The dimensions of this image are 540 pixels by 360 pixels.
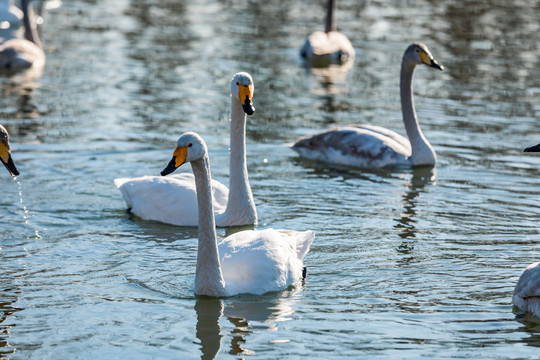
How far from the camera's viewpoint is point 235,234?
959cm

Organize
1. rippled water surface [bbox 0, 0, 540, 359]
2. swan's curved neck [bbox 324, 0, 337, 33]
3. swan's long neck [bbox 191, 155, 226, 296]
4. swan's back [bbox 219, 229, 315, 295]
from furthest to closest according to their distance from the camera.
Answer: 1. swan's curved neck [bbox 324, 0, 337, 33]
2. swan's back [bbox 219, 229, 315, 295]
3. swan's long neck [bbox 191, 155, 226, 296]
4. rippled water surface [bbox 0, 0, 540, 359]

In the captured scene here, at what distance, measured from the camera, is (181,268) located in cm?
985

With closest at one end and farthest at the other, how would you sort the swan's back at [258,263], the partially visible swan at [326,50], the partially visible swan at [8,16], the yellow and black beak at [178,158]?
the yellow and black beak at [178,158], the swan's back at [258,263], the partially visible swan at [326,50], the partially visible swan at [8,16]

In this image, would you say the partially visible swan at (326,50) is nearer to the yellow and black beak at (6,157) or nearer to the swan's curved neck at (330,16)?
the swan's curved neck at (330,16)

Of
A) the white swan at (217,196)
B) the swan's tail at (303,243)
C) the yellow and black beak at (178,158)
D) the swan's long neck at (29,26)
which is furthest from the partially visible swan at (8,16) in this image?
the yellow and black beak at (178,158)

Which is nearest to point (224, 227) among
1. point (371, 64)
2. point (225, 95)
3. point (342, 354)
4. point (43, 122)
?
point (342, 354)

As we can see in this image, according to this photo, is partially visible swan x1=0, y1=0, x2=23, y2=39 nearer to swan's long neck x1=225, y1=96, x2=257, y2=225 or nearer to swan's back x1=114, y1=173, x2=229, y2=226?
swan's back x1=114, y1=173, x2=229, y2=226

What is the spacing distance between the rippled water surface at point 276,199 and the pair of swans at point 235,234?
19 cm

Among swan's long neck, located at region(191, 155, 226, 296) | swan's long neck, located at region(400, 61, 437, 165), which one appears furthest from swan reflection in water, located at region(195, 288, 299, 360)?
swan's long neck, located at region(400, 61, 437, 165)

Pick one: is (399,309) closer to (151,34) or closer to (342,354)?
(342,354)

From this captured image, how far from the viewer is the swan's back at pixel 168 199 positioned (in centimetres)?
1137

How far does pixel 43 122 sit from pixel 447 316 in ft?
32.2

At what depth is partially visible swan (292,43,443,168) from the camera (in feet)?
47.7

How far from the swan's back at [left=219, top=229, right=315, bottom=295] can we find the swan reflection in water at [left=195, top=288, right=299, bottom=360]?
10 centimetres
